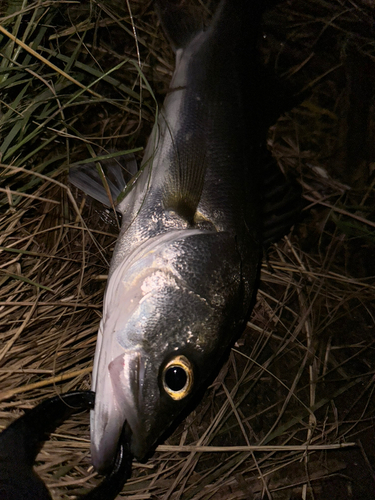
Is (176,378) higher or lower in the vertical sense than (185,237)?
lower

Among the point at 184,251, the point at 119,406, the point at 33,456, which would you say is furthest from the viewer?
the point at 33,456

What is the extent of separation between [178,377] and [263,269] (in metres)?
1.25

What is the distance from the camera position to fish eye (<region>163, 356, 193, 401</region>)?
173 centimetres

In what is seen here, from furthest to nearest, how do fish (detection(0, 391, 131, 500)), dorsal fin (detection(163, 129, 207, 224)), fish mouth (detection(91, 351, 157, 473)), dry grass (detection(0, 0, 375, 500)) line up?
dry grass (detection(0, 0, 375, 500))
dorsal fin (detection(163, 129, 207, 224))
fish (detection(0, 391, 131, 500))
fish mouth (detection(91, 351, 157, 473))

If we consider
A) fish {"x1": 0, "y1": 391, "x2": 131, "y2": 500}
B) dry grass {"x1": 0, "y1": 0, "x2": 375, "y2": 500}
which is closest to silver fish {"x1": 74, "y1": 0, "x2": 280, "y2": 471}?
fish {"x1": 0, "y1": 391, "x2": 131, "y2": 500}

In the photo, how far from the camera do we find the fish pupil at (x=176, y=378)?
1.73 metres

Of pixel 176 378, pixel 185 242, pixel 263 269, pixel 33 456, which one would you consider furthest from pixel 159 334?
pixel 263 269

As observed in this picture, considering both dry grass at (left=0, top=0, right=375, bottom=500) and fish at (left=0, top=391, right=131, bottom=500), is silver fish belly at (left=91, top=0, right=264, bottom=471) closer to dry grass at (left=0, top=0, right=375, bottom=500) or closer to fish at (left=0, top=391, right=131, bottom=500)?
fish at (left=0, top=391, right=131, bottom=500)

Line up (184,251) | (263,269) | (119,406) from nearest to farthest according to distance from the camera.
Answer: (119,406) < (184,251) < (263,269)

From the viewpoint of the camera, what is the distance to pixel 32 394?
215 cm

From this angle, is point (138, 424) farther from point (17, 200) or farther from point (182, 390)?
point (17, 200)

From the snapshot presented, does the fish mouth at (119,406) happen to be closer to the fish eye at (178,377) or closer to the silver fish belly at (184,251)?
A: the silver fish belly at (184,251)

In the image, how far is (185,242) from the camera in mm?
1894

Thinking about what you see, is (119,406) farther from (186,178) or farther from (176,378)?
(186,178)
